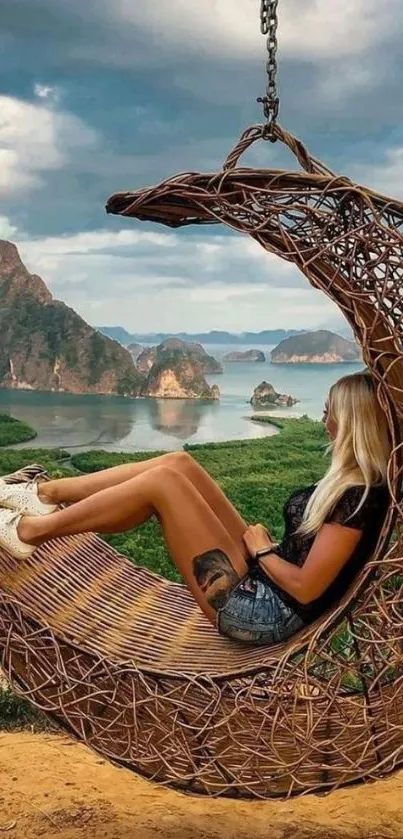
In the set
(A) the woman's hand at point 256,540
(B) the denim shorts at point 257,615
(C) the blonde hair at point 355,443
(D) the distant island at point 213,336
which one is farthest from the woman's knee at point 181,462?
(D) the distant island at point 213,336

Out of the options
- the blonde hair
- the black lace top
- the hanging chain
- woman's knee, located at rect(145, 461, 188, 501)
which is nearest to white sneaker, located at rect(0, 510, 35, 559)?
woman's knee, located at rect(145, 461, 188, 501)

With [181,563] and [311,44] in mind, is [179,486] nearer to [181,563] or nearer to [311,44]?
[181,563]

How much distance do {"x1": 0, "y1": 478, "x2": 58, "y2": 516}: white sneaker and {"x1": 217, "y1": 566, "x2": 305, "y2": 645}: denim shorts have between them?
520 millimetres

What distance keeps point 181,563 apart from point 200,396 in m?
4.68

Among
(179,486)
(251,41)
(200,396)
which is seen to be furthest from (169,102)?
(179,486)

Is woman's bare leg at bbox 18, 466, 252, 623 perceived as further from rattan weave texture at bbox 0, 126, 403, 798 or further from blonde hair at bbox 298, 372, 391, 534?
blonde hair at bbox 298, 372, 391, 534

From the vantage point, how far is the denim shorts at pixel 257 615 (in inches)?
90.0

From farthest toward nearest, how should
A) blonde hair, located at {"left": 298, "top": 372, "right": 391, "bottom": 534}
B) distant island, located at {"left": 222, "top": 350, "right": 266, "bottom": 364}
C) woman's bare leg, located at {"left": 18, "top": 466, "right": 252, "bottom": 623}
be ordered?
distant island, located at {"left": 222, "top": 350, "right": 266, "bottom": 364}
woman's bare leg, located at {"left": 18, "top": 466, "right": 252, "bottom": 623}
blonde hair, located at {"left": 298, "top": 372, "right": 391, "bottom": 534}

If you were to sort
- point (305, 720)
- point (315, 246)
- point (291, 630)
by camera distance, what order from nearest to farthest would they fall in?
point (315, 246), point (305, 720), point (291, 630)

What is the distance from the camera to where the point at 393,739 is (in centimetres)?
210

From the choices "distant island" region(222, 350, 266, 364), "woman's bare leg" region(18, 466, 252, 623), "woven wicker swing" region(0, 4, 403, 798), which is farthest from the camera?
"distant island" region(222, 350, 266, 364)

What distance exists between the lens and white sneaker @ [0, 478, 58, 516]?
2.42m

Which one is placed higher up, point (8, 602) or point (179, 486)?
point (179, 486)

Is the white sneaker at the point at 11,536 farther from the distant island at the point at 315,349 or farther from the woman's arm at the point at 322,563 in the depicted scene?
the distant island at the point at 315,349
